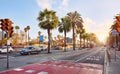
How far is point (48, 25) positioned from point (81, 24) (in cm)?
3741

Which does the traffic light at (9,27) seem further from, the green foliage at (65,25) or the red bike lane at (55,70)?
the green foliage at (65,25)

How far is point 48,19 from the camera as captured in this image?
201ft

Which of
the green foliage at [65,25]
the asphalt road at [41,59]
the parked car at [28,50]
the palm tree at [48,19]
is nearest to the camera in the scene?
the asphalt road at [41,59]

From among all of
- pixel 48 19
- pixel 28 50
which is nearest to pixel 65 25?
pixel 48 19

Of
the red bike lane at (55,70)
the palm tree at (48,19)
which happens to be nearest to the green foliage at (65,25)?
the palm tree at (48,19)

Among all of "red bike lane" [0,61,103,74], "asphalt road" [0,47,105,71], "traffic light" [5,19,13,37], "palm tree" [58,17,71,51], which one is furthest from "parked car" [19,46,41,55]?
"palm tree" [58,17,71,51]

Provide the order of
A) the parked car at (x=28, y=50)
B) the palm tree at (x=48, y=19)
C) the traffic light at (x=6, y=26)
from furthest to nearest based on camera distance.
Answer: the palm tree at (x=48, y=19) < the parked car at (x=28, y=50) < the traffic light at (x=6, y=26)

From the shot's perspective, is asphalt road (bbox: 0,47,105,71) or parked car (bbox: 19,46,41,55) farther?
parked car (bbox: 19,46,41,55)

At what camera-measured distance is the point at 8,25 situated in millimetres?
22297

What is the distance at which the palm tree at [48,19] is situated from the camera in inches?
2399

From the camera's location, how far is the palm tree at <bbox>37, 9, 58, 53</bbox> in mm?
60938

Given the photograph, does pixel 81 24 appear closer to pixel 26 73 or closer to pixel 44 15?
pixel 44 15

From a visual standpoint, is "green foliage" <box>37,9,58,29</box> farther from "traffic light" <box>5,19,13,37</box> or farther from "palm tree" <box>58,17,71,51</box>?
"traffic light" <box>5,19,13,37</box>

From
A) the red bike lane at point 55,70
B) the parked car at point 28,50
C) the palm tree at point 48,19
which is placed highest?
the palm tree at point 48,19
